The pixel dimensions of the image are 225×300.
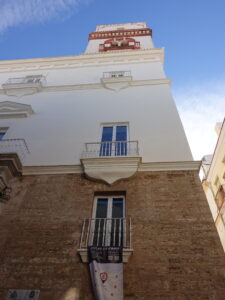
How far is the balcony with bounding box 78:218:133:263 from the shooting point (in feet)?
18.4

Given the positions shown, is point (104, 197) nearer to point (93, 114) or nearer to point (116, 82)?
point (93, 114)

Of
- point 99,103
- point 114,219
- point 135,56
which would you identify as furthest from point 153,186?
point 135,56

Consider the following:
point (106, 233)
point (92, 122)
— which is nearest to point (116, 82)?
point (92, 122)

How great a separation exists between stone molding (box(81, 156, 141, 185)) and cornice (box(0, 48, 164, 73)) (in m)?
10.7

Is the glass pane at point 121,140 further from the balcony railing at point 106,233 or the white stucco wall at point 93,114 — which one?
the balcony railing at point 106,233

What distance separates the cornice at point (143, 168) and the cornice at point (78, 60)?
1047 cm

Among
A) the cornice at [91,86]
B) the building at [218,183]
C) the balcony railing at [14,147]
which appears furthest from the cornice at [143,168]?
the building at [218,183]

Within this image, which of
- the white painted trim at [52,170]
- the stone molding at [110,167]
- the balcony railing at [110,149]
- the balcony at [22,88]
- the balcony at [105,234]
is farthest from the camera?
the balcony at [22,88]

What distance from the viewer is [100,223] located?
20.4 feet

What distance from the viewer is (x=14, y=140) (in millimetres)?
9078

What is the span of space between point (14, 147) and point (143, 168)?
544cm

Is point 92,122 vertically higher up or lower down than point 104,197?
higher up

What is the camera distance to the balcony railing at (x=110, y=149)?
8086 millimetres

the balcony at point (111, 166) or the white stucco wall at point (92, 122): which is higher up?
the white stucco wall at point (92, 122)
